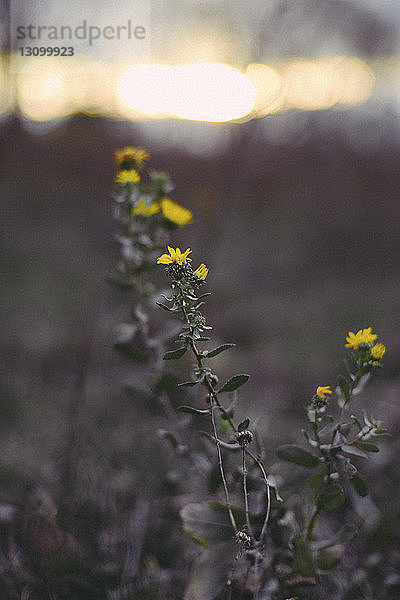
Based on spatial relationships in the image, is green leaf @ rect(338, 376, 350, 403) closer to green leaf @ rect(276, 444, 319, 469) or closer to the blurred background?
green leaf @ rect(276, 444, 319, 469)

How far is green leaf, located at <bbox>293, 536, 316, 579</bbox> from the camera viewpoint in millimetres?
921

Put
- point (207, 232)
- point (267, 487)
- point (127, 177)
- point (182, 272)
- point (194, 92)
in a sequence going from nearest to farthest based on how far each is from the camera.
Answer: point (182, 272) → point (267, 487) → point (127, 177) → point (194, 92) → point (207, 232)

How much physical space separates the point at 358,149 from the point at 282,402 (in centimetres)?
529

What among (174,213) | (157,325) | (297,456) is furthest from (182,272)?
(157,325)

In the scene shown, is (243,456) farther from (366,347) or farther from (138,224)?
(138,224)

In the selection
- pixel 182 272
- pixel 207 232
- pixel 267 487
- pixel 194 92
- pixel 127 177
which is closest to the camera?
pixel 182 272

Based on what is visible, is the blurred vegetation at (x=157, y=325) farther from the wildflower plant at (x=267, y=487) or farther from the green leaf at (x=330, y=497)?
the green leaf at (x=330, y=497)

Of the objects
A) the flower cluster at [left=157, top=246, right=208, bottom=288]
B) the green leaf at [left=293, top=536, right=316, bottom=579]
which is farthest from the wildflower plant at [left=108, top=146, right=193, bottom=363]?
the green leaf at [left=293, top=536, right=316, bottom=579]

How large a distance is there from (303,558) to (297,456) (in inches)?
7.4

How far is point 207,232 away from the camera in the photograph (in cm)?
242

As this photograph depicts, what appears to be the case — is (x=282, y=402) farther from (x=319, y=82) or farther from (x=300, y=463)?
(x=319, y=82)

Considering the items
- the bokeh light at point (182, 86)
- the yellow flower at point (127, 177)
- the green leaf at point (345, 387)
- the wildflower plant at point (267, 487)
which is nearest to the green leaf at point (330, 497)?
the wildflower plant at point (267, 487)

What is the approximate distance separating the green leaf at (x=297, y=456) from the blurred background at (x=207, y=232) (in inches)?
16.9

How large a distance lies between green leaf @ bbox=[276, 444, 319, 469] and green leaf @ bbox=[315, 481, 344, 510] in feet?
0.16
